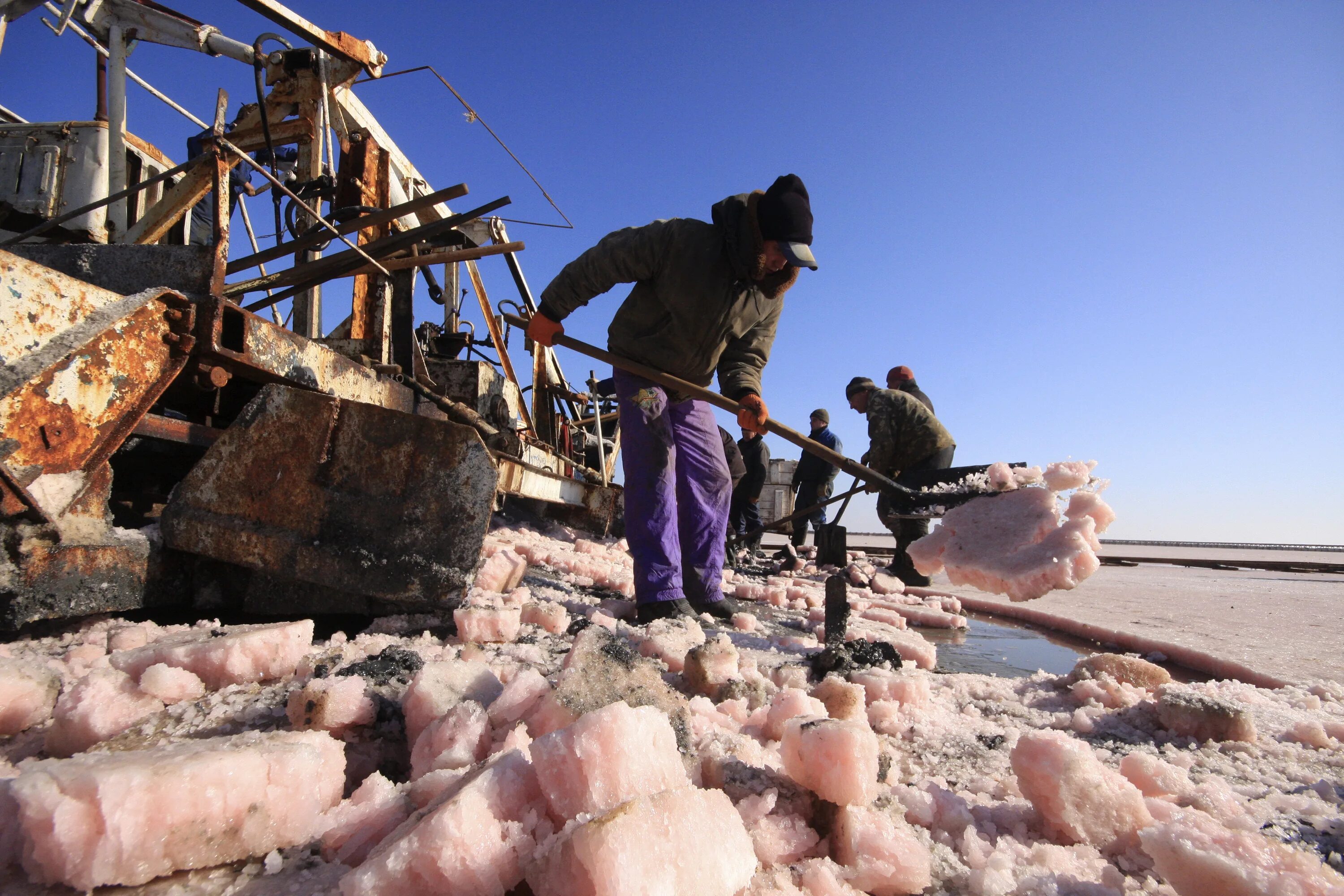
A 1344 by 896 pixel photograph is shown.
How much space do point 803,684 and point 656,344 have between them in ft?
6.59

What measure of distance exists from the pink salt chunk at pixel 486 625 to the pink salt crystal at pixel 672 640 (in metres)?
0.43

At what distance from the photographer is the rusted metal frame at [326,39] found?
4973mm

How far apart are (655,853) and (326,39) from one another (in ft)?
22.2

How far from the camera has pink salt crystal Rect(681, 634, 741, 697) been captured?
1645 mm

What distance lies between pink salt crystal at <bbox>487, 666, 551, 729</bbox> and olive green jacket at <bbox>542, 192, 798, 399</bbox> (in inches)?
86.9

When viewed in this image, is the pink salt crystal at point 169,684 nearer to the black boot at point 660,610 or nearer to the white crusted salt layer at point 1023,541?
the black boot at point 660,610

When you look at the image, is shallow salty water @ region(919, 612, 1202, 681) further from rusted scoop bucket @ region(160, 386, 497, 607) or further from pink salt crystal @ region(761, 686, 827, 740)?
rusted scoop bucket @ region(160, 386, 497, 607)

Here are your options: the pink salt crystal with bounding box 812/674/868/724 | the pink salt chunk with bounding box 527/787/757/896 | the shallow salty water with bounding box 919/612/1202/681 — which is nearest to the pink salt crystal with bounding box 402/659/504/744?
the pink salt chunk with bounding box 527/787/757/896

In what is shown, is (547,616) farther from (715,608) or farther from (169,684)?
(715,608)

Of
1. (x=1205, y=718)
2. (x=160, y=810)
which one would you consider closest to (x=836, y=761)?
(x=160, y=810)

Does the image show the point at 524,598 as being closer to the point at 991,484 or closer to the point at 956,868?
the point at 956,868

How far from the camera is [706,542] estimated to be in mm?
3369

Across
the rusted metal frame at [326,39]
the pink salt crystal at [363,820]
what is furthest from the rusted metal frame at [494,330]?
the pink salt crystal at [363,820]

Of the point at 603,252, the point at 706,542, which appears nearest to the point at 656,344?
the point at 603,252
